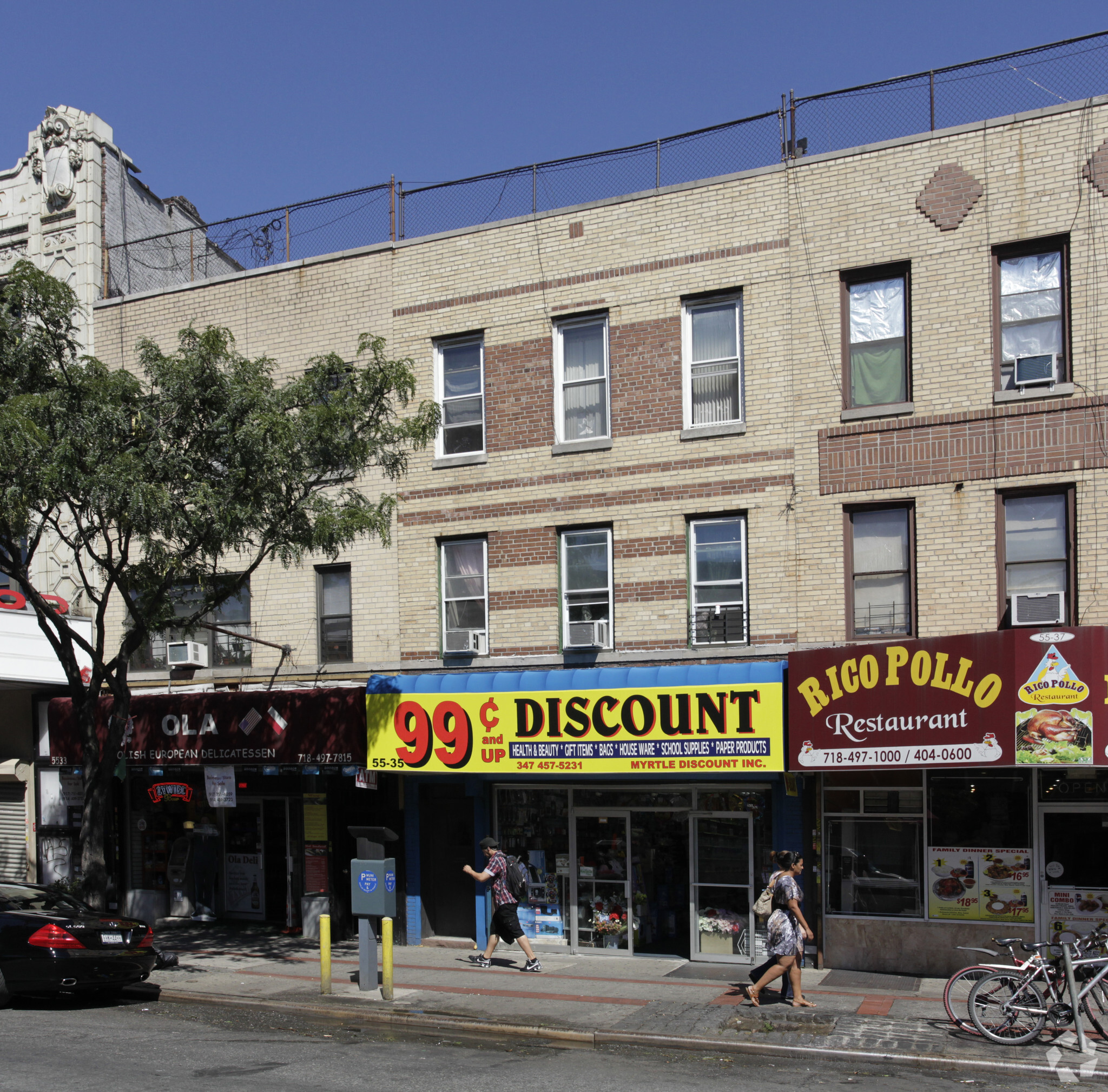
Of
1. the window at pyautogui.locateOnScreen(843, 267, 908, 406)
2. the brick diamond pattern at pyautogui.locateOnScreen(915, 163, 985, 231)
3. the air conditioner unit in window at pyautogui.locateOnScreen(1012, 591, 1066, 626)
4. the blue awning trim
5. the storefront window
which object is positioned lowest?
the storefront window

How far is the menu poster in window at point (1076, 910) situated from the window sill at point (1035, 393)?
5.74 meters

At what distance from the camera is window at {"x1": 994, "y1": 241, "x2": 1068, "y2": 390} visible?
14.1m

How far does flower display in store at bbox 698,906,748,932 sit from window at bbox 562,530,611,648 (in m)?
3.91

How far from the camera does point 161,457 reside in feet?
46.9

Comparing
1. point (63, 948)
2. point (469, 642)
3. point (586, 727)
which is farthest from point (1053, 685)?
point (63, 948)

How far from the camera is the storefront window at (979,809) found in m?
13.8

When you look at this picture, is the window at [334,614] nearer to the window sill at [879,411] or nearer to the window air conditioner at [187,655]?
the window air conditioner at [187,655]

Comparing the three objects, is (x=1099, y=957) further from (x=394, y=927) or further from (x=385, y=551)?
(x=385, y=551)

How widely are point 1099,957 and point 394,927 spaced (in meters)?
10.0

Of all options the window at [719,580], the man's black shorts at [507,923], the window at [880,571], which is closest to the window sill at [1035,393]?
the window at [880,571]

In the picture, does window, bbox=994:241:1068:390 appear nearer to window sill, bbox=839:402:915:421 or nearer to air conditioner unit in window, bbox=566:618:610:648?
window sill, bbox=839:402:915:421

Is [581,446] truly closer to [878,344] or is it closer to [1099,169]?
[878,344]

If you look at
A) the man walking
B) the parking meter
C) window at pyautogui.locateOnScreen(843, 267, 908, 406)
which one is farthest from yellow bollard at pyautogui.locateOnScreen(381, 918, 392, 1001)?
window at pyautogui.locateOnScreen(843, 267, 908, 406)

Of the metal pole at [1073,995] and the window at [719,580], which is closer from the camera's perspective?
the metal pole at [1073,995]
